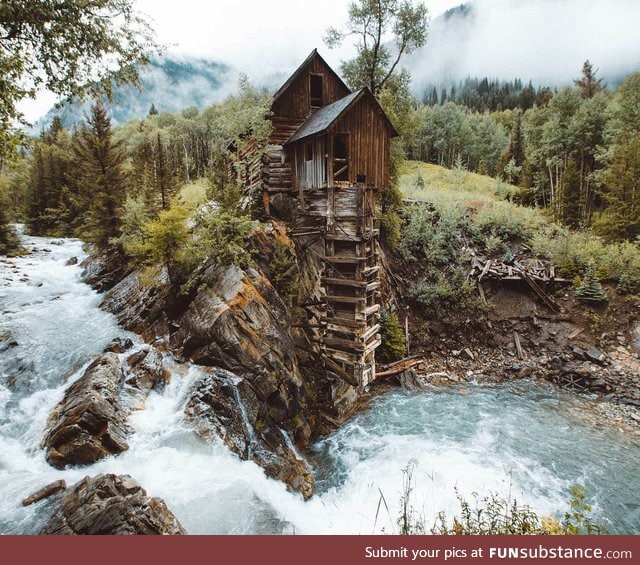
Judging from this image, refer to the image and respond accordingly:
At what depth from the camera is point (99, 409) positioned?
9.13 m

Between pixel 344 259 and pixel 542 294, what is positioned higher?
pixel 344 259

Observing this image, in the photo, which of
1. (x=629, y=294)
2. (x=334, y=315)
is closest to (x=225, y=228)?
(x=334, y=315)

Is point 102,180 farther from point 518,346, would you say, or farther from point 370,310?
point 518,346

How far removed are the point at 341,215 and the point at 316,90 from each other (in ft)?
27.7

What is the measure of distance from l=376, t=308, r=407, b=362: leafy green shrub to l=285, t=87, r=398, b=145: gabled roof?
10.3m

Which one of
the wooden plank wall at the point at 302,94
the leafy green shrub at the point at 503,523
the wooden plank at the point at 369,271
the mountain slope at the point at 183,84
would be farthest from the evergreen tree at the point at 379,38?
the mountain slope at the point at 183,84

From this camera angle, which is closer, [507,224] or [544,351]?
[544,351]

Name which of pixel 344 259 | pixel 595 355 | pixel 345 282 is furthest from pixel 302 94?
pixel 595 355

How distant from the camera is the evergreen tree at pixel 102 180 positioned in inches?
742

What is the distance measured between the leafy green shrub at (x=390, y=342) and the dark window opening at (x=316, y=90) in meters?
12.6

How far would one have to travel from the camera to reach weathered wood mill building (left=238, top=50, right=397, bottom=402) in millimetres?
15734

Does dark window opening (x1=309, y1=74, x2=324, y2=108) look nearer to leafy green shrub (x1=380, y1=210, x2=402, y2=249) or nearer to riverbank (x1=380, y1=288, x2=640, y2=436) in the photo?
leafy green shrub (x1=380, y1=210, x2=402, y2=249)

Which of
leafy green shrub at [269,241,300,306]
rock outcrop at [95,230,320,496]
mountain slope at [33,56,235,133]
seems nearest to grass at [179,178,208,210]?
rock outcrop at [95,230,320,496]
